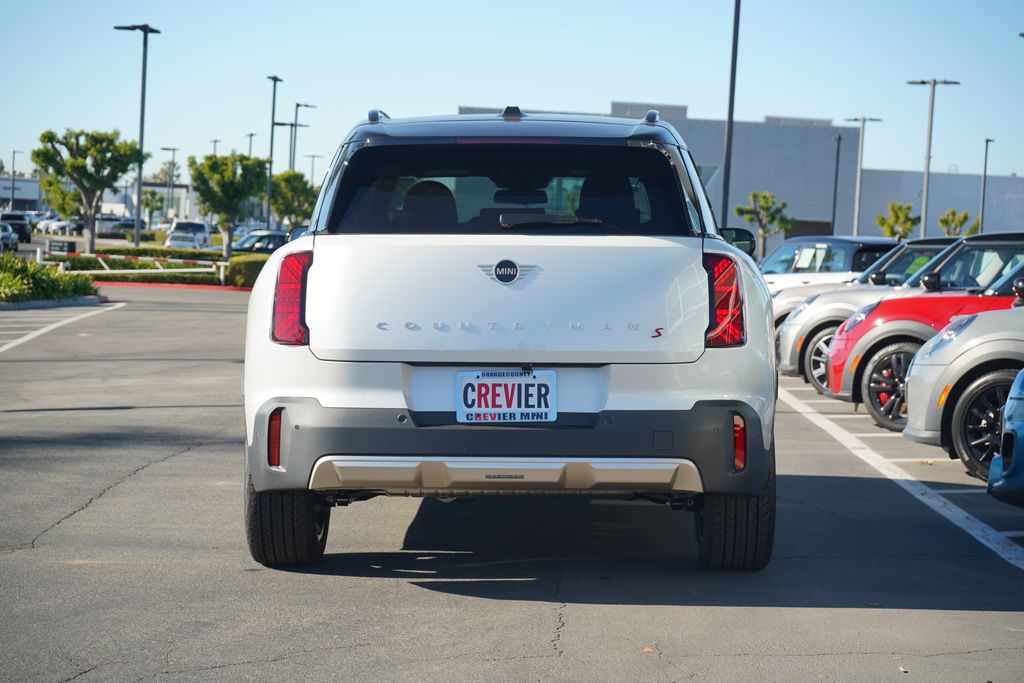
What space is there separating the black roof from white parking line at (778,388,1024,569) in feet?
8.88

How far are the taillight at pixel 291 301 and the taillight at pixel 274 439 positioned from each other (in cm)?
30

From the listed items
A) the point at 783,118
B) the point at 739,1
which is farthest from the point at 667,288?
the point at 783,118

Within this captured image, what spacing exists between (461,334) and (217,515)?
268 centimetres

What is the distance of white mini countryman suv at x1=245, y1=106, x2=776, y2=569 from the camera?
536cm

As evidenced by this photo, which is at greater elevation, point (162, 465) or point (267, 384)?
point (267, 384)

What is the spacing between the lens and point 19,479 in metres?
8.47

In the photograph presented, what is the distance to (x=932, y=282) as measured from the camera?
1235cm

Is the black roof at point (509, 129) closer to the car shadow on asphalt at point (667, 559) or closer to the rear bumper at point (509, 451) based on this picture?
the rear bumper at point (509, 451)

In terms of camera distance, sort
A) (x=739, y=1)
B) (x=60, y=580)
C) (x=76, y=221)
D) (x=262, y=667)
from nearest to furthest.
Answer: (x=262, y=667) < (x=60, y=580) < (x=739, y=1) < (x=76, y=221)

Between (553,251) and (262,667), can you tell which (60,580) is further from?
(553,251)

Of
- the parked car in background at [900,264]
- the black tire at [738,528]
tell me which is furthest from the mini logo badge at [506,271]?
the parked car in background at [900,264]

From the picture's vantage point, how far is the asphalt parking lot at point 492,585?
478 centimetres

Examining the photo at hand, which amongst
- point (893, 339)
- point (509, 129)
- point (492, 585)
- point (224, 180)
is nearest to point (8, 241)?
point (224, 180)

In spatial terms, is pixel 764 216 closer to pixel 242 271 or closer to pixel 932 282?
pixel 242 271
